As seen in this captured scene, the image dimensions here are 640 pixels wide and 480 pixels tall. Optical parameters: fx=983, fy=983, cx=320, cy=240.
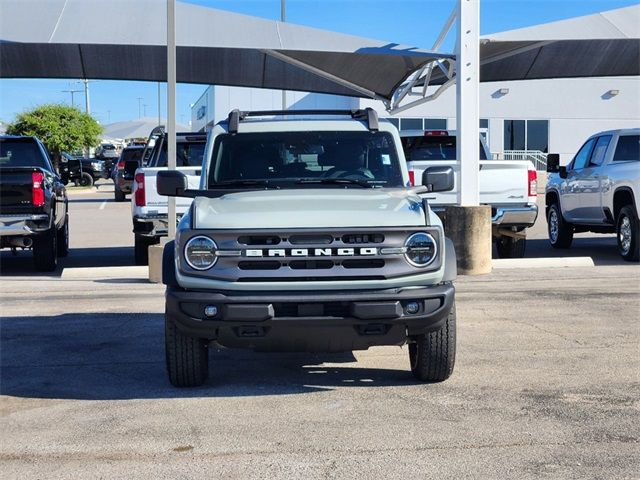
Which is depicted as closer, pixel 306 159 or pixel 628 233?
pixel 306 159

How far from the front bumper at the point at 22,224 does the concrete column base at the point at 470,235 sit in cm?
535

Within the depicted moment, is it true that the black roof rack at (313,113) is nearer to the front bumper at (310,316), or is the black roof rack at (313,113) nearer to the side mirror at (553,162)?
the front bumper at (310,316)

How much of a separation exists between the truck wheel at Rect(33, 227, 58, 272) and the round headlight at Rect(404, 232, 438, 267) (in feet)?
28.2

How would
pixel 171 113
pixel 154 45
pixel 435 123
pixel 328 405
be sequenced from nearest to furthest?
1. pixel 328 405
2. pixel 171 113
3. pixel 154 45
4. pixel 435 123

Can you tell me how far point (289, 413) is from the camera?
235 inches

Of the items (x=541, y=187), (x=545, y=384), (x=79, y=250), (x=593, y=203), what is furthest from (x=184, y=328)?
(x=541, y=187)

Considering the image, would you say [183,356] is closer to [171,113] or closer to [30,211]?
[171,113]

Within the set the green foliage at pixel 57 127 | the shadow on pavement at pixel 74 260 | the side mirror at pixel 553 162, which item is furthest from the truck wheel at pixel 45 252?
the green foliage at pixel 57 127

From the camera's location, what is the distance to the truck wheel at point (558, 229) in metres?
16.6

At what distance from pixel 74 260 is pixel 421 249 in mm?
10959

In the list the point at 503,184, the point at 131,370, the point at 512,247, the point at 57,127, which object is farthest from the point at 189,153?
the point at 57,127

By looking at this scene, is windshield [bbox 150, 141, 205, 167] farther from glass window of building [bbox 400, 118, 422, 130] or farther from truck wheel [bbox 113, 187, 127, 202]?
glass window of building [bbox 400, 118, 422, 130]

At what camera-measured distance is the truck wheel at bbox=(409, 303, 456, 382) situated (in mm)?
6402

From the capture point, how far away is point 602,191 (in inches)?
583
